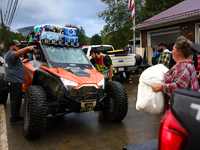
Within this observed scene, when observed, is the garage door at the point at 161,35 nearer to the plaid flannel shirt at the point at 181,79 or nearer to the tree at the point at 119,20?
the tree at the point at 119,20

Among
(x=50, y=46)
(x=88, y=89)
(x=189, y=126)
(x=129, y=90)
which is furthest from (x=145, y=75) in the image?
(x=129, y=90)

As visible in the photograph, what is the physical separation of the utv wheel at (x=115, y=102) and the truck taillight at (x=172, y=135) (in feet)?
10.1

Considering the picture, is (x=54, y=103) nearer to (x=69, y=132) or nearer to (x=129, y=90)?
(x=69, y=132)

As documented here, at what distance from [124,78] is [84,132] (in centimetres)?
740

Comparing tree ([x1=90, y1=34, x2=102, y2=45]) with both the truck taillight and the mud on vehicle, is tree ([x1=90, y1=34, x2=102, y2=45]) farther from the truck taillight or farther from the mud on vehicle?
the truck taillight

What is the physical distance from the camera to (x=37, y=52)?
5.12 metres

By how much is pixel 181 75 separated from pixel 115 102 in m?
2.39

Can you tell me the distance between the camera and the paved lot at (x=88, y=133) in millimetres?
3666

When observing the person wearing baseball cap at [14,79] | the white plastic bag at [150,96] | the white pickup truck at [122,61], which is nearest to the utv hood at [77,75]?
the person wearing baseball cap at [14,79]

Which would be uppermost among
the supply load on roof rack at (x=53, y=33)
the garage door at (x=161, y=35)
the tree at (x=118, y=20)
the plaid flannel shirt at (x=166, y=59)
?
the tree at (x=118, y=20)

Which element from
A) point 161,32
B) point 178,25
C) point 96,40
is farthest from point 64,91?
point 96,40

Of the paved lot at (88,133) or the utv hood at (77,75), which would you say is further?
the utv hood at (77,75)

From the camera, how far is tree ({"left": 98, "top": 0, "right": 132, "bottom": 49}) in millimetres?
24516

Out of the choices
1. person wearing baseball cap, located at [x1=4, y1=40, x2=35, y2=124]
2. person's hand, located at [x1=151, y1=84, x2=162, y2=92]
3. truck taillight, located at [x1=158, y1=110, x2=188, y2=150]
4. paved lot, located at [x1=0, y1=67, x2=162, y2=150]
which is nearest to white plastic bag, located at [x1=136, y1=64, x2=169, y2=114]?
person's hand, located at [x1=151, y1=84, x2=162, y2=92]
